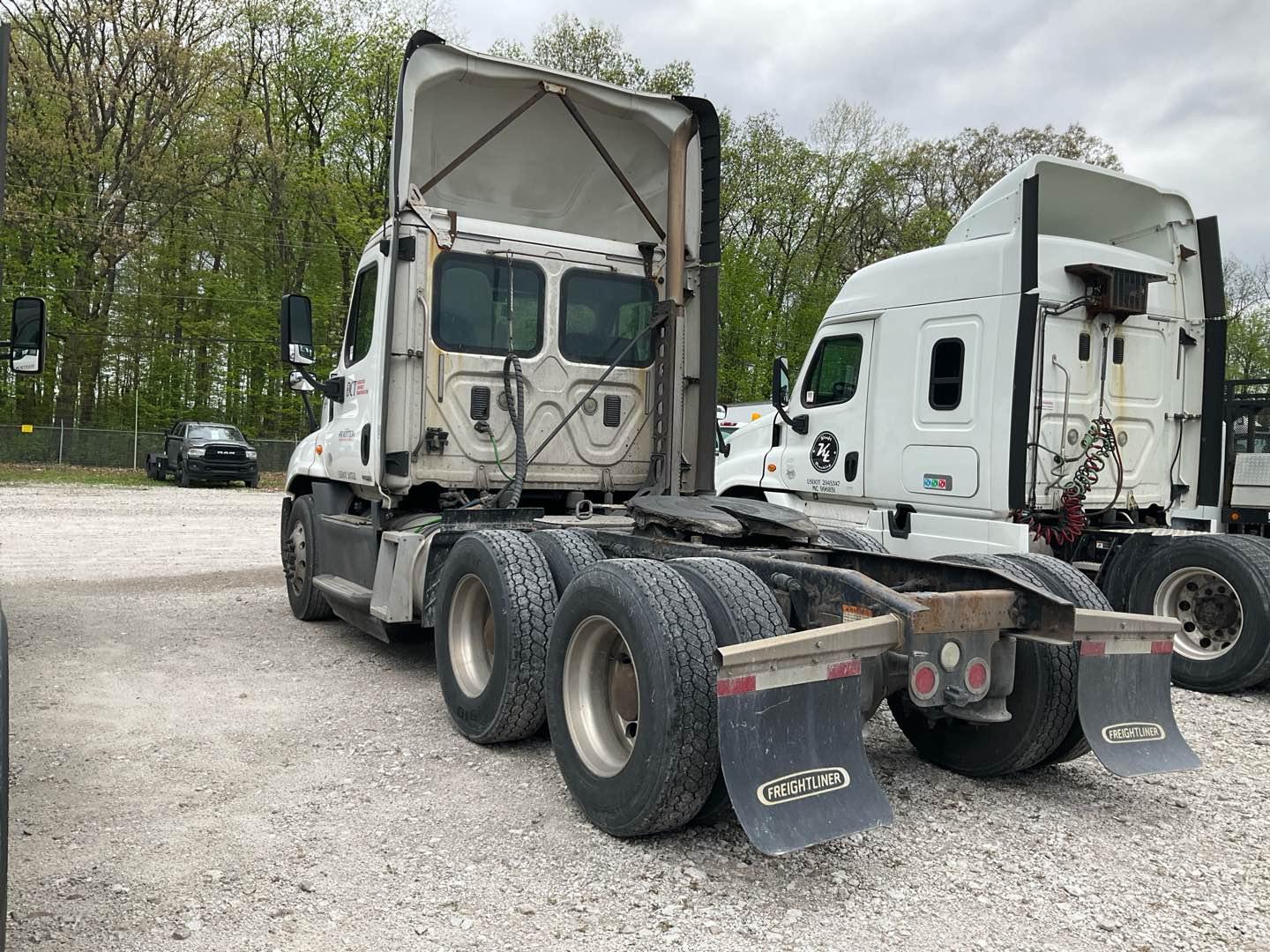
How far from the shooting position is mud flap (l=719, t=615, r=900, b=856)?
10.7ft

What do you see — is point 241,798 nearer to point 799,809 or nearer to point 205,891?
point 205,891

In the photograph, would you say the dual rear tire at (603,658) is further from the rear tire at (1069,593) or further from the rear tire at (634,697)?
the rear tire at (1069,593)

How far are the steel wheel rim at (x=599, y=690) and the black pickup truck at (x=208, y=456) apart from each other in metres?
24.9

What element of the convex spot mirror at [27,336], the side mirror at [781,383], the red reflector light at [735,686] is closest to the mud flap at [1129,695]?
the red reflector light at [735,686]

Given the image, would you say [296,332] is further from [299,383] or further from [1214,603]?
[1214,603]

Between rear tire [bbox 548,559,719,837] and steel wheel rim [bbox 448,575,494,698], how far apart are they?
110cm

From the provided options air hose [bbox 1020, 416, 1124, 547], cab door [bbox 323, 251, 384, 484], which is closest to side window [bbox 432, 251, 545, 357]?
cab door [bbox 323, 251, 384, 484]

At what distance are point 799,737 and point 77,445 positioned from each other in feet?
105

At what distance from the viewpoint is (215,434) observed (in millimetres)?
27297

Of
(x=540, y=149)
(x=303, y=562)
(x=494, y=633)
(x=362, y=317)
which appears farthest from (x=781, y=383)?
(x=494, y=633)

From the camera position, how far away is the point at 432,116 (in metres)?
7.00

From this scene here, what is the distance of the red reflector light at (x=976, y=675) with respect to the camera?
380 centimetres

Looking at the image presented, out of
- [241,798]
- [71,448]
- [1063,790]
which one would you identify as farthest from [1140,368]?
[71,448]

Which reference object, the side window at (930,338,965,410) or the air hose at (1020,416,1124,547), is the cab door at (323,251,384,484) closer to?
the side window at (930,338,965,410)
